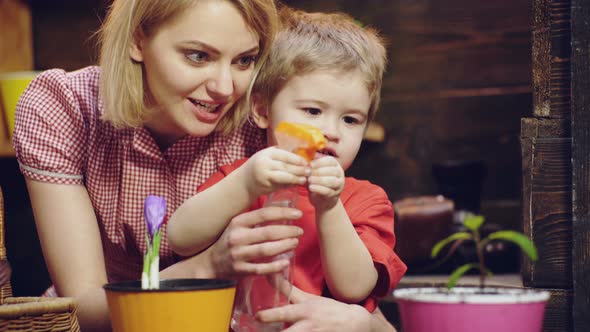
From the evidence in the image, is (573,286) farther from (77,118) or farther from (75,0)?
(75,0)

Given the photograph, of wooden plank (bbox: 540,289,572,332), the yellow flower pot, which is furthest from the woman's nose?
the yellow flower pot

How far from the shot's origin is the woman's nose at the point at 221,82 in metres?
1.44

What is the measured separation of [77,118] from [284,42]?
1.47 feet

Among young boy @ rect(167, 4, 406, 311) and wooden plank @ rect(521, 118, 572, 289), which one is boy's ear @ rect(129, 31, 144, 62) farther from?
wooden plank @ rect(521, 118, 572, 289)

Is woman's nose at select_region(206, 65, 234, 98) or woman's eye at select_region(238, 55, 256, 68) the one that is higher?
woman's eye at select_region(238, 55, 256, 68)

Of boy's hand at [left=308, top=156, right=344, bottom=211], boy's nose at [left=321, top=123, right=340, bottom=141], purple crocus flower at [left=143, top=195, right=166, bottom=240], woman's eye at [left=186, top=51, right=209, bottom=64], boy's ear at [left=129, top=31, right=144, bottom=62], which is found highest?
boy's ear at [left=129, top=31, right=144, bottom=62]

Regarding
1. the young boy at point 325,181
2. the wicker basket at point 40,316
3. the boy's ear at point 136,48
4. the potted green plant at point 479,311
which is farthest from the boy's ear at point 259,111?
the potted green plant at point 479,311

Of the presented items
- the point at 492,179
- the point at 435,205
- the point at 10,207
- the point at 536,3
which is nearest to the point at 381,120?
the point at 492,179

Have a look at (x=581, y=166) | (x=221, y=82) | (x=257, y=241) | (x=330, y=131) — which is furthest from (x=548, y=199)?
(x=221, y=82)

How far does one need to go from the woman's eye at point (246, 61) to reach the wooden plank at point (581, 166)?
22.9 inches

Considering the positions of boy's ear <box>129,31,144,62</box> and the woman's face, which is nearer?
the woman's face

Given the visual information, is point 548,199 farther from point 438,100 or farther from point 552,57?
point 438,100

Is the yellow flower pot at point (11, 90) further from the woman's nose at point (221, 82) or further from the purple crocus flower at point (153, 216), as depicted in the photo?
the purple crocus flower at point (153, 216)

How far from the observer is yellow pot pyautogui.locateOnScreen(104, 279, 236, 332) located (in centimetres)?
98
